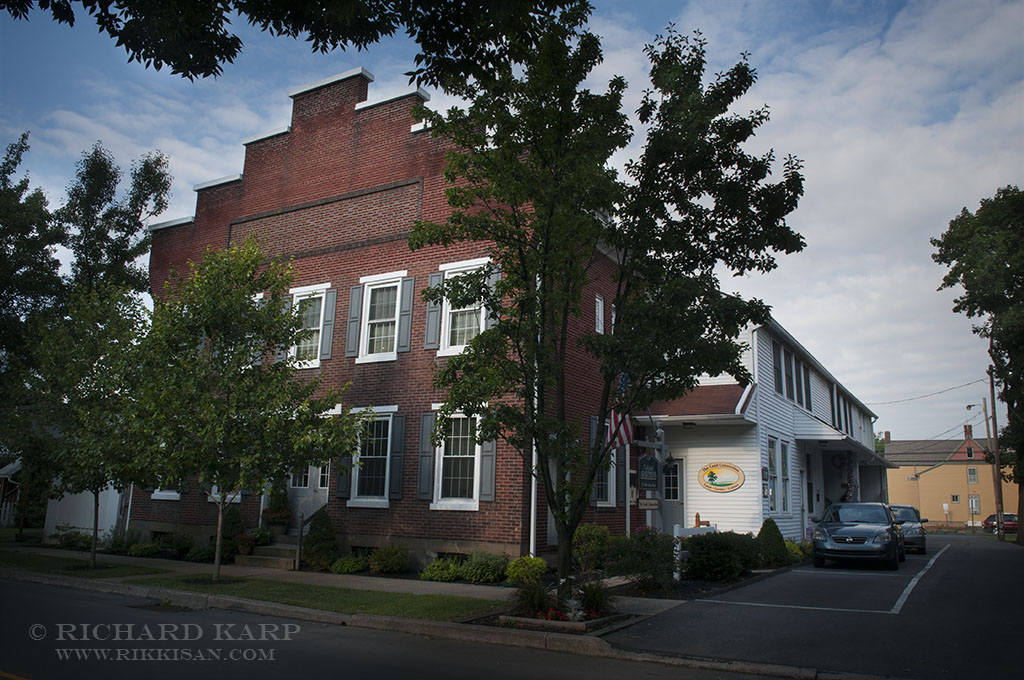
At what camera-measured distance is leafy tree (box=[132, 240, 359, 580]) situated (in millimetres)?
13383

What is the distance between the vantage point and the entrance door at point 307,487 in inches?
693

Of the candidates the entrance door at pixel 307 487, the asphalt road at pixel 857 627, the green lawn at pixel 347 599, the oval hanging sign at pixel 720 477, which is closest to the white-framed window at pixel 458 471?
the entrance door at pixel 307 487

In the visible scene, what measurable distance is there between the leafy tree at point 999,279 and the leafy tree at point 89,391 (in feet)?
82.5

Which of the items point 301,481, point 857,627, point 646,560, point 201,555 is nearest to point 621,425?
point 646,560

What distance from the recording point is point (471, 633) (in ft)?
30.2

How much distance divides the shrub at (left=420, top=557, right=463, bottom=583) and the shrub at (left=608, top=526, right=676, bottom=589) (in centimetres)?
341

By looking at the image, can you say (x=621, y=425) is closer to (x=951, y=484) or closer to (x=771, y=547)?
(x=771, y=547)

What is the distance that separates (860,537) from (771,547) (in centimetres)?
211

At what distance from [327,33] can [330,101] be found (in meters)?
14.1

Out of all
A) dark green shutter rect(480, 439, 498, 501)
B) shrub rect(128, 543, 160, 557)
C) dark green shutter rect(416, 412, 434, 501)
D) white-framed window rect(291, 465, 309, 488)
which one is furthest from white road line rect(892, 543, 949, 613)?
shrub rect(128, 543, 160, 557)

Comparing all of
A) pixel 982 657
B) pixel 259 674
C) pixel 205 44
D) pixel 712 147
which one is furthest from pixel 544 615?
pixel 205 44

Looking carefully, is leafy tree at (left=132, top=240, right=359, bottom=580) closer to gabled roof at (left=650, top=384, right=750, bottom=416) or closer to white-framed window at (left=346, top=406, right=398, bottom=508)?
white-framed window at (left=346, top=406, right=398, bottom=508)

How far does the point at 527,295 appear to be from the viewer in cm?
1011

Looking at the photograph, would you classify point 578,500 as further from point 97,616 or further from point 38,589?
point 38,589
